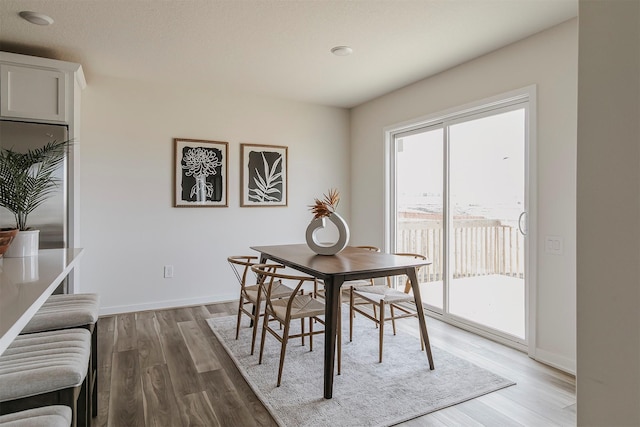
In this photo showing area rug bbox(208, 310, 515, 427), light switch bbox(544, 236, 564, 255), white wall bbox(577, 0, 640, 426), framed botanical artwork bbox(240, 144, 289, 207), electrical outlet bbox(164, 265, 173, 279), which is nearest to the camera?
white wall bbox(577, 0, 640, 426)

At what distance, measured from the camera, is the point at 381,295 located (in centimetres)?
286

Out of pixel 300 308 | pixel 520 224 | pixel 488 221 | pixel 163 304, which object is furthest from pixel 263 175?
pixel 520 224

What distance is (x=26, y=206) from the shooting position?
220 cm

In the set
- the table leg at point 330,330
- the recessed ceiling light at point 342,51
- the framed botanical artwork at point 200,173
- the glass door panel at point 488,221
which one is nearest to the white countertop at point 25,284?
the table leg at point 330,330

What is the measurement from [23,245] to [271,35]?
7.06 feet

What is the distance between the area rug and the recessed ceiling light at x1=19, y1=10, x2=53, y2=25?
107 inches

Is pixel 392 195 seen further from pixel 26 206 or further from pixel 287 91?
pixel 26 206

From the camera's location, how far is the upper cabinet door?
9.81ft

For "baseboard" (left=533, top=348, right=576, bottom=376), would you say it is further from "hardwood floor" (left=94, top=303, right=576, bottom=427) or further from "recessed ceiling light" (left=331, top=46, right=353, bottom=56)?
"recessed ceiling light" (left=331, top=46, right=353, bottom=56)

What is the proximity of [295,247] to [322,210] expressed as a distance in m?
0.74

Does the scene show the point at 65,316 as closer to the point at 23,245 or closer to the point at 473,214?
the point at 23,245

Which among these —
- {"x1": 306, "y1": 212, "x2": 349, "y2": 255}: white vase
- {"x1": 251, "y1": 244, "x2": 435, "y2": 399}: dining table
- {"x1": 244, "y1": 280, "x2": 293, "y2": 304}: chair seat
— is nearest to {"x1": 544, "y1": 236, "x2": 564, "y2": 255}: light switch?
{"x1": 251, "y1": 244, "x2": 435, "y2": 399}: dining table

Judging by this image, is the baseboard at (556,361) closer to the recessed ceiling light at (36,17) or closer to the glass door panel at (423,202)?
the glass door panel at (423,202)

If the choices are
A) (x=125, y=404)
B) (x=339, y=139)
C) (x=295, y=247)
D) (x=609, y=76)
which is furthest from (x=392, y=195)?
(x=609, y=76)
